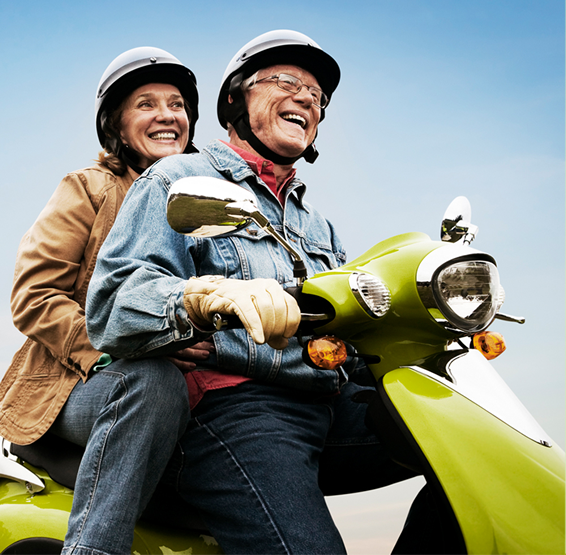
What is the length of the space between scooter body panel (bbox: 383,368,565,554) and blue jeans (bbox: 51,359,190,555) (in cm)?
57

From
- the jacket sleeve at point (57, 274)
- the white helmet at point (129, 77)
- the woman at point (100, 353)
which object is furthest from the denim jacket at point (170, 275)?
the white helmet at point (129, 77)

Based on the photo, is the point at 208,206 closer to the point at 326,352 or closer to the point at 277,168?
the point at 326,352

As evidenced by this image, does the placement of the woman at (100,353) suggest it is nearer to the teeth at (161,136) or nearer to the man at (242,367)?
the teeth at (161,136)

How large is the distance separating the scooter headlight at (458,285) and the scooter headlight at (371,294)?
0.08 meters

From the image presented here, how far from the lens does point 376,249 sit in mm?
1573

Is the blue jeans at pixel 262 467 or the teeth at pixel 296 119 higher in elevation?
the teeth at pixel 296 119

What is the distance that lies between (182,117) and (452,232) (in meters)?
1.89

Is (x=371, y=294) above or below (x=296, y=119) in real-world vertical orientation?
below

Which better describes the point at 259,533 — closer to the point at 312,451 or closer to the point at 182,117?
the point at 312,451

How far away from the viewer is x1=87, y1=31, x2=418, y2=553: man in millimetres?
1387

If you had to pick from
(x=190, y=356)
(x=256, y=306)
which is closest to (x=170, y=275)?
(x=190, y=356)

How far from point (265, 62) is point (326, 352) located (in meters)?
1.51

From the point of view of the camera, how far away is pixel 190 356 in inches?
66.7

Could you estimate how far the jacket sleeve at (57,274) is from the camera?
7.64 feet
